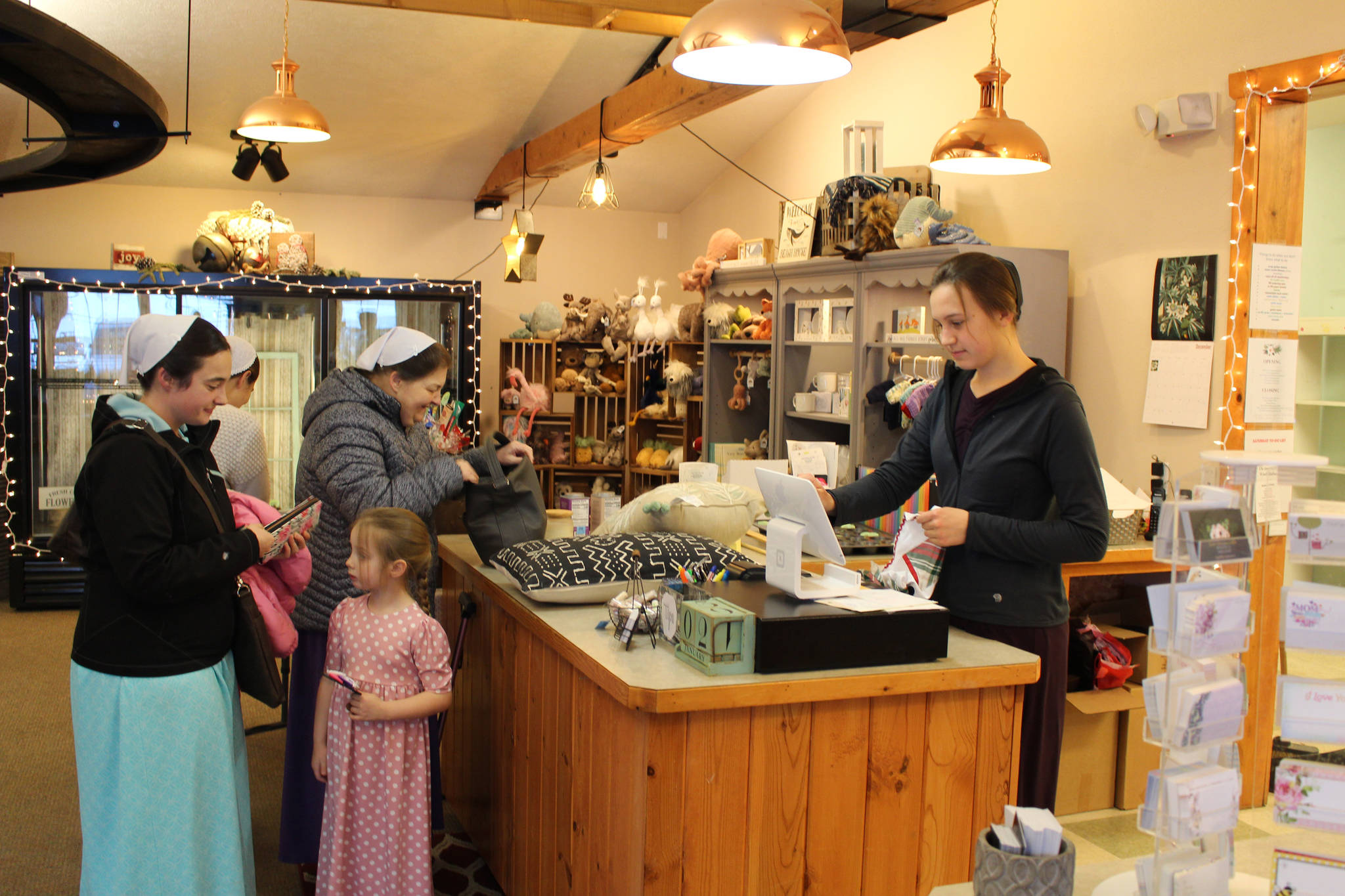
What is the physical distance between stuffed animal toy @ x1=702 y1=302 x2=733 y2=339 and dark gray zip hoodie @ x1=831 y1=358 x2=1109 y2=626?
3590mm

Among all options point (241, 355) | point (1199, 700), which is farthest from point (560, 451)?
point (1199, 700)

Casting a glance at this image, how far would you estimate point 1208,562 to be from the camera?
3.69 feet

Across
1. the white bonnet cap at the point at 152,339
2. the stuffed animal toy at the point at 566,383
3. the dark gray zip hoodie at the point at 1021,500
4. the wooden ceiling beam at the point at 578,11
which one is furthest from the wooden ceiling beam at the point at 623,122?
the white bonnet cap at the point at 152,339

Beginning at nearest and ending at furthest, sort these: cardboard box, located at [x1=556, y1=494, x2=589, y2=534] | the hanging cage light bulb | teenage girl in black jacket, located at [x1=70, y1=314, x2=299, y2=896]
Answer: teenage girl in black jacket, located at [x1=70, y1=314, x2=299, y2=896], cardboard box, located at [x1=556, y1=494, x2=589, y2=534], the hanging cage light bulb

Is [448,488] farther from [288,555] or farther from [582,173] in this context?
[582,173]

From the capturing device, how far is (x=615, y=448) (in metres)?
7.64

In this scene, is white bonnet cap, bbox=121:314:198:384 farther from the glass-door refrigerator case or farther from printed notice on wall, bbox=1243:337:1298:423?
the glass-door refrigerator case

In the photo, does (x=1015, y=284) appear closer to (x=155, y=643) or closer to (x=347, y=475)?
(x=347, y=475)

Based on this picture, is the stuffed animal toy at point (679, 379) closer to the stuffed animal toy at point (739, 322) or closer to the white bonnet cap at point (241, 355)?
the stuffed animal toy at point (739, 322)

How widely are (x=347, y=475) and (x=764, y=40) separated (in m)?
1.39

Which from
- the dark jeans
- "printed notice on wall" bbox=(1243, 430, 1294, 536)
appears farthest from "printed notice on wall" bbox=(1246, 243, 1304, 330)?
the dark jeans

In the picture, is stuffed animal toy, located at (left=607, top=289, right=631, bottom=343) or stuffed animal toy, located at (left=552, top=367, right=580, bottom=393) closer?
stuffed animal toy, located at (left=607, top=289, right=631, bottom=343)

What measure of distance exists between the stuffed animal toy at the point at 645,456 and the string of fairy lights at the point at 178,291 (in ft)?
3.77

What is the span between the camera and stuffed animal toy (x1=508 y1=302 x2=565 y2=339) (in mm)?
7539
